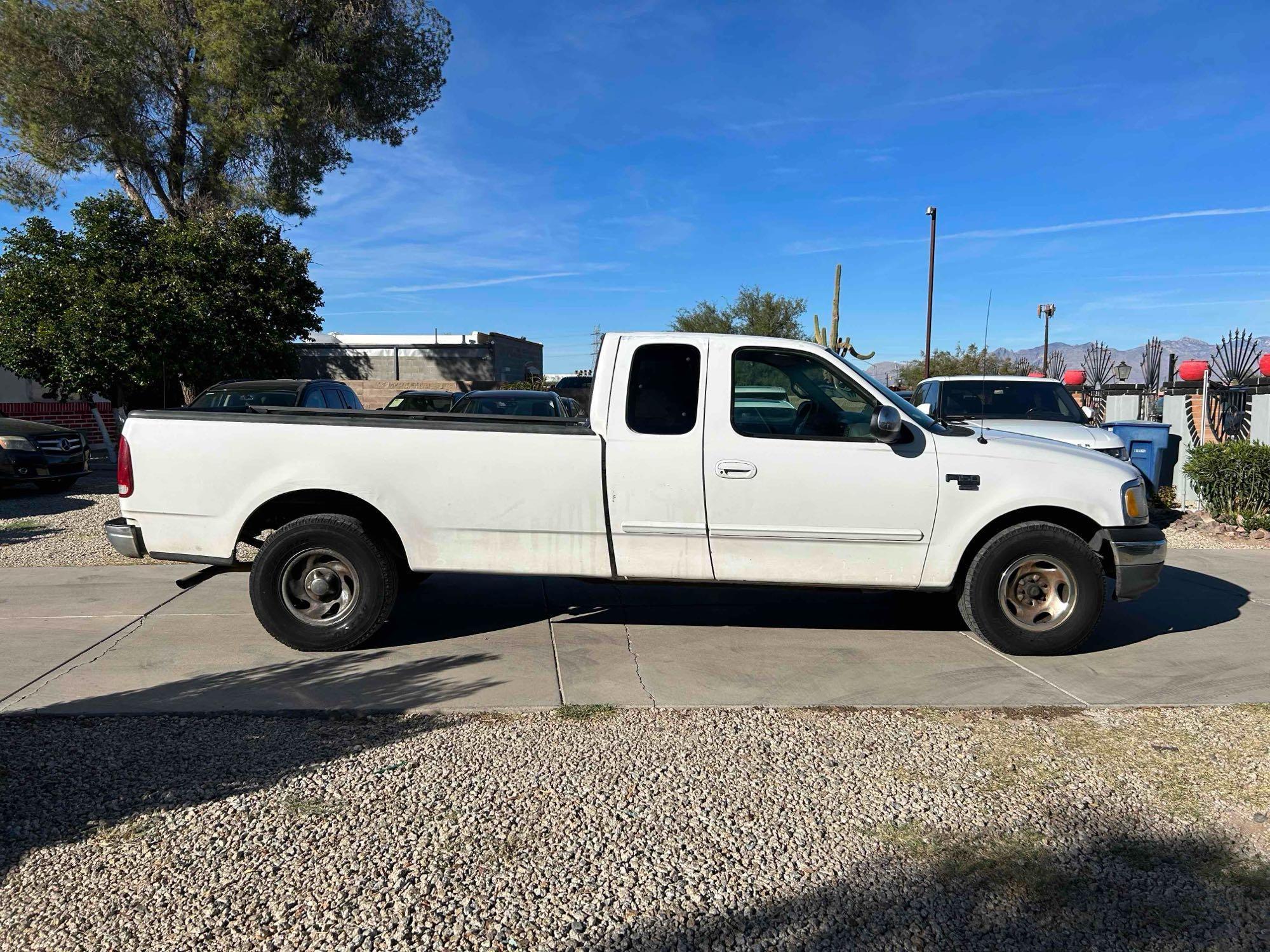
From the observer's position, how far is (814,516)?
17.7 ft

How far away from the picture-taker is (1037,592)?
18.5 ft

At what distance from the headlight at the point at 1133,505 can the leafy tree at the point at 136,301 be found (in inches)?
520

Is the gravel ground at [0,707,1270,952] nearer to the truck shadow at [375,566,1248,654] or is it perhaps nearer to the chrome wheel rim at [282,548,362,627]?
the chrome wheel rim at [282,548,362,627]

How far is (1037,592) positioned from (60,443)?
12.9m

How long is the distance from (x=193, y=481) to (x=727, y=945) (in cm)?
434

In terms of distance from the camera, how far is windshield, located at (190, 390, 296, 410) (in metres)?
10.9

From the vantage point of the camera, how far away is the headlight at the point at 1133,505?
5.53 meters

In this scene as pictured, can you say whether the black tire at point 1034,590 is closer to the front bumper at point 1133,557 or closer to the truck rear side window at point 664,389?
the front bumper at point 1133,557

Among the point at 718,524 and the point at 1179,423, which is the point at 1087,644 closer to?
the point at 718,524

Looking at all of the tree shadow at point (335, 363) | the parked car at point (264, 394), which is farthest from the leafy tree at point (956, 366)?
the parked car at point (264, 394)

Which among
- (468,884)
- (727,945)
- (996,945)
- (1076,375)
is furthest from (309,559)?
(1076,375)

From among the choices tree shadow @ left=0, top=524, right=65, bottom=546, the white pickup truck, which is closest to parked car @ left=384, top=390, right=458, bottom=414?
tree shadow @ left=0, top=524, right=65, bottom=546

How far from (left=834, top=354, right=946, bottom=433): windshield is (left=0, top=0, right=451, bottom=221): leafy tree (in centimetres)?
1520

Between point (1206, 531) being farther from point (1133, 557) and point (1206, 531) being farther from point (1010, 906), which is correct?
point (1010, 906)
